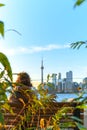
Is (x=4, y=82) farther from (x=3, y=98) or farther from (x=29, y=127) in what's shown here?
(x=29, y=127)

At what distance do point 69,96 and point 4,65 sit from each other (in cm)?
49

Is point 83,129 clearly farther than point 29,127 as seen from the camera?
No

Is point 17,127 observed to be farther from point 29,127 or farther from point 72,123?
point 72,123

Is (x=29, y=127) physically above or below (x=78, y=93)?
below

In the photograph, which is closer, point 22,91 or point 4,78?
point 4,78

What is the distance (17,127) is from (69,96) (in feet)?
0.80

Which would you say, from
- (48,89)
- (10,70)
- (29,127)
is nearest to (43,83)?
(48,89)

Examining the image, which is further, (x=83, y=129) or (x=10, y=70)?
(x=83, y=129)

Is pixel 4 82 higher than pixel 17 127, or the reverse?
pixel 4 82

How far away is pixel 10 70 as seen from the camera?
0.91 meters

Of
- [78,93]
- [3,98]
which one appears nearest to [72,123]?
[78,93]

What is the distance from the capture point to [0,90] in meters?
0.96

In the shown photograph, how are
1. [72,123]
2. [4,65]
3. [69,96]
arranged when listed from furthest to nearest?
[69,96], [72,123], [4,65]

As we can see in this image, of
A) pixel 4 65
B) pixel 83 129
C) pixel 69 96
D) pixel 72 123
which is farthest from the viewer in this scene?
pixel 69 96
